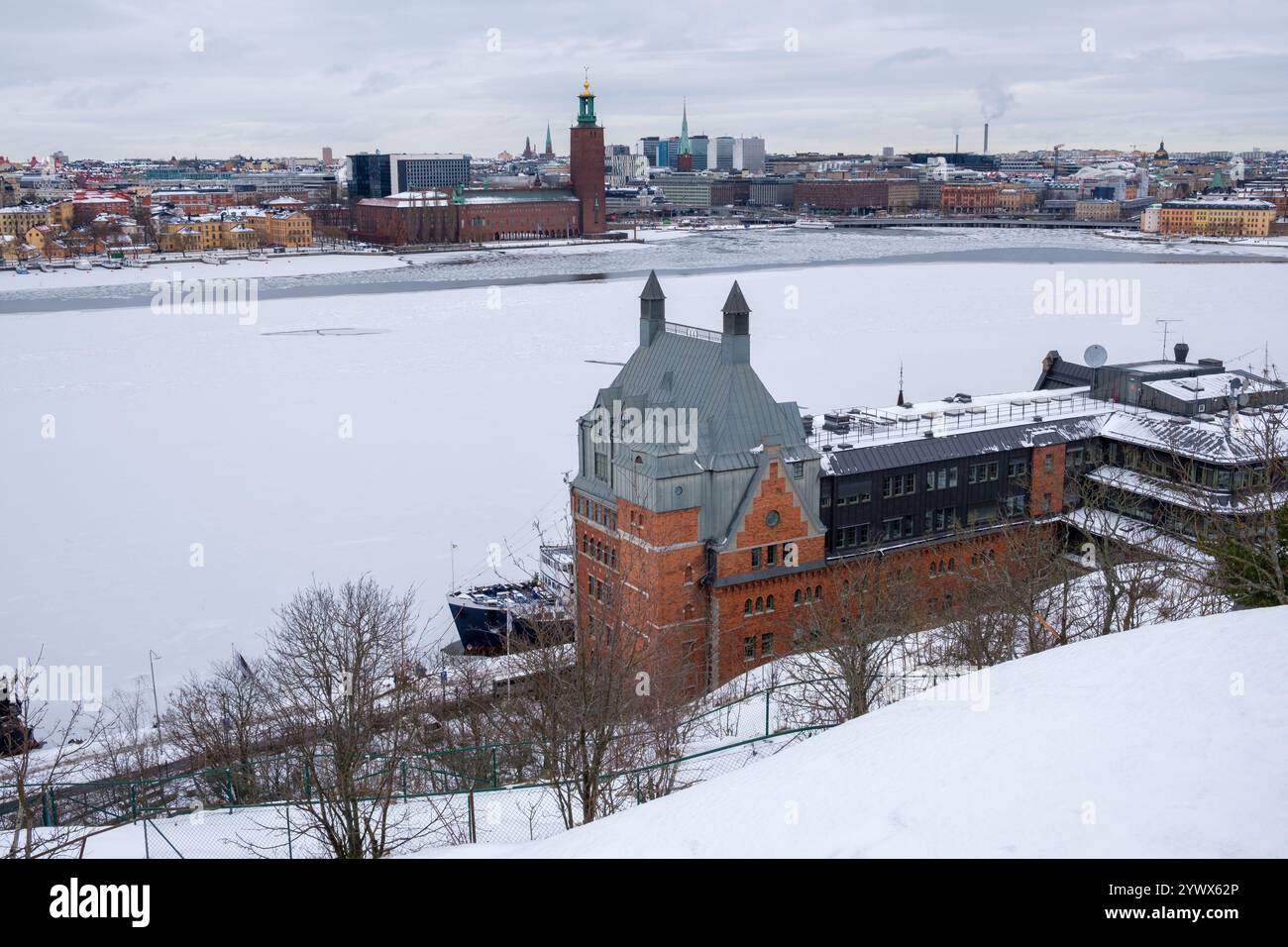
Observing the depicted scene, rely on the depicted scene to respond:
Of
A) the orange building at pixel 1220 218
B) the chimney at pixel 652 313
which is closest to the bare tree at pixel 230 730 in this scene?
the chimney at pixel 652 313

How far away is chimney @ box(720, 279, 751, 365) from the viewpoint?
97.4 feet

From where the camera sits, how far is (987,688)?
15227mm

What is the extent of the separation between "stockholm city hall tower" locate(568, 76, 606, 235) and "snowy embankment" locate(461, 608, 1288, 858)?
603 ft

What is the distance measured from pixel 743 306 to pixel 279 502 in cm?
1724

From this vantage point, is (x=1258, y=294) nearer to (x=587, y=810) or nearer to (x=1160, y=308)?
(x=1160, y=308)

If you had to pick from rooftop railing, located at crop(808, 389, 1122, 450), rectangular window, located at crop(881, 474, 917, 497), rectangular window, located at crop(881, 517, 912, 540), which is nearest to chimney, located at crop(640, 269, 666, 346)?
rooftop railing, located at crop(808, 389, 1122, 450)

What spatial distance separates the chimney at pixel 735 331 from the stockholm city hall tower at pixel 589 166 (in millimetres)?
166836

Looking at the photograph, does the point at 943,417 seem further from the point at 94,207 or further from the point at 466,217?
the point at 94,207

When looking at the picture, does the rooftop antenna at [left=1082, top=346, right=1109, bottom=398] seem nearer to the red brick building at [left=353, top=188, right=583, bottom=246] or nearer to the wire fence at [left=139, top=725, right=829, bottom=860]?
the wire fence at [left=139, top=725, right=829, bottom=860]

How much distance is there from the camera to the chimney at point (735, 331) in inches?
1169

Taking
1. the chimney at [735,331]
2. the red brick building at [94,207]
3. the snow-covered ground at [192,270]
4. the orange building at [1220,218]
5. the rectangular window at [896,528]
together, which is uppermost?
the red brick building at [94,207]

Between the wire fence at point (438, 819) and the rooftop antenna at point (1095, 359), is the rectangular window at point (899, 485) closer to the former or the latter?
the rooftop antenna at point (1095, 359)

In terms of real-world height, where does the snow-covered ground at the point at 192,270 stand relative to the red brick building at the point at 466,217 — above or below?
below
